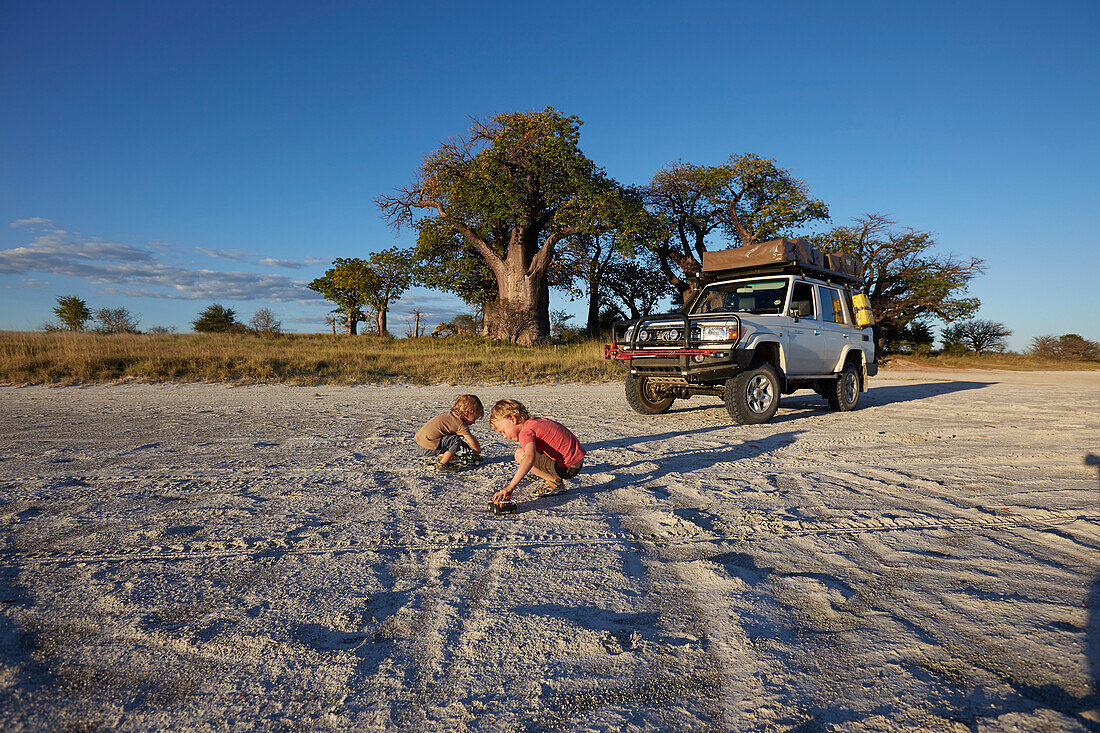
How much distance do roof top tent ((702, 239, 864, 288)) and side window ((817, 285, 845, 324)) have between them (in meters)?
0.33

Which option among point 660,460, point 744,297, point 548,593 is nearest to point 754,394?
point 744,297

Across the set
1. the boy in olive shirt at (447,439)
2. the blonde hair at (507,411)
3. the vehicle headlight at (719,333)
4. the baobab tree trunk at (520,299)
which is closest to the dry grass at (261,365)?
the baobab tree trunk at (520,299)

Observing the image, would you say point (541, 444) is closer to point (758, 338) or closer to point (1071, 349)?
point (758, 338)

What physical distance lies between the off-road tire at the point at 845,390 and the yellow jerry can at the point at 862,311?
2.77 feet

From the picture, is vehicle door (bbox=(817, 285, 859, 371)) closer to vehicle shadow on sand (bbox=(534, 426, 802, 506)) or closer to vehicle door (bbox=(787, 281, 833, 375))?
vehicle door (bbox=(787, 281, 833, 375))

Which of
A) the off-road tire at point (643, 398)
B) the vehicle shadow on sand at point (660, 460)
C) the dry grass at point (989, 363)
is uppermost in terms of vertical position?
the dry grass at point (989, 363)

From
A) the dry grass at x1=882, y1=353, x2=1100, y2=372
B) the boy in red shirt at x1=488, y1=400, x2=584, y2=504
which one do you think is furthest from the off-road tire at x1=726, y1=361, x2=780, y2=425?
the dry grass at x1=882, y1=353, x2=1100, y2=372

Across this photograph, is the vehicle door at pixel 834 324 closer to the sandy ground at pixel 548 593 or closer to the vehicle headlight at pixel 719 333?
the vehicle headlight at pixel 719 333

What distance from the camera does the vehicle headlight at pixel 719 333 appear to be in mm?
7501

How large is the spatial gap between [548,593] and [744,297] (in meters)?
7.44

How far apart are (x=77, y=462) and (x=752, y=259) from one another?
9.04m

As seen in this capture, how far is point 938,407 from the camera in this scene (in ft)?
33.8

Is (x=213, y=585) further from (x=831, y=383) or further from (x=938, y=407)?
(x=938, y=407)

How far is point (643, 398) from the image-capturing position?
8898 mm
